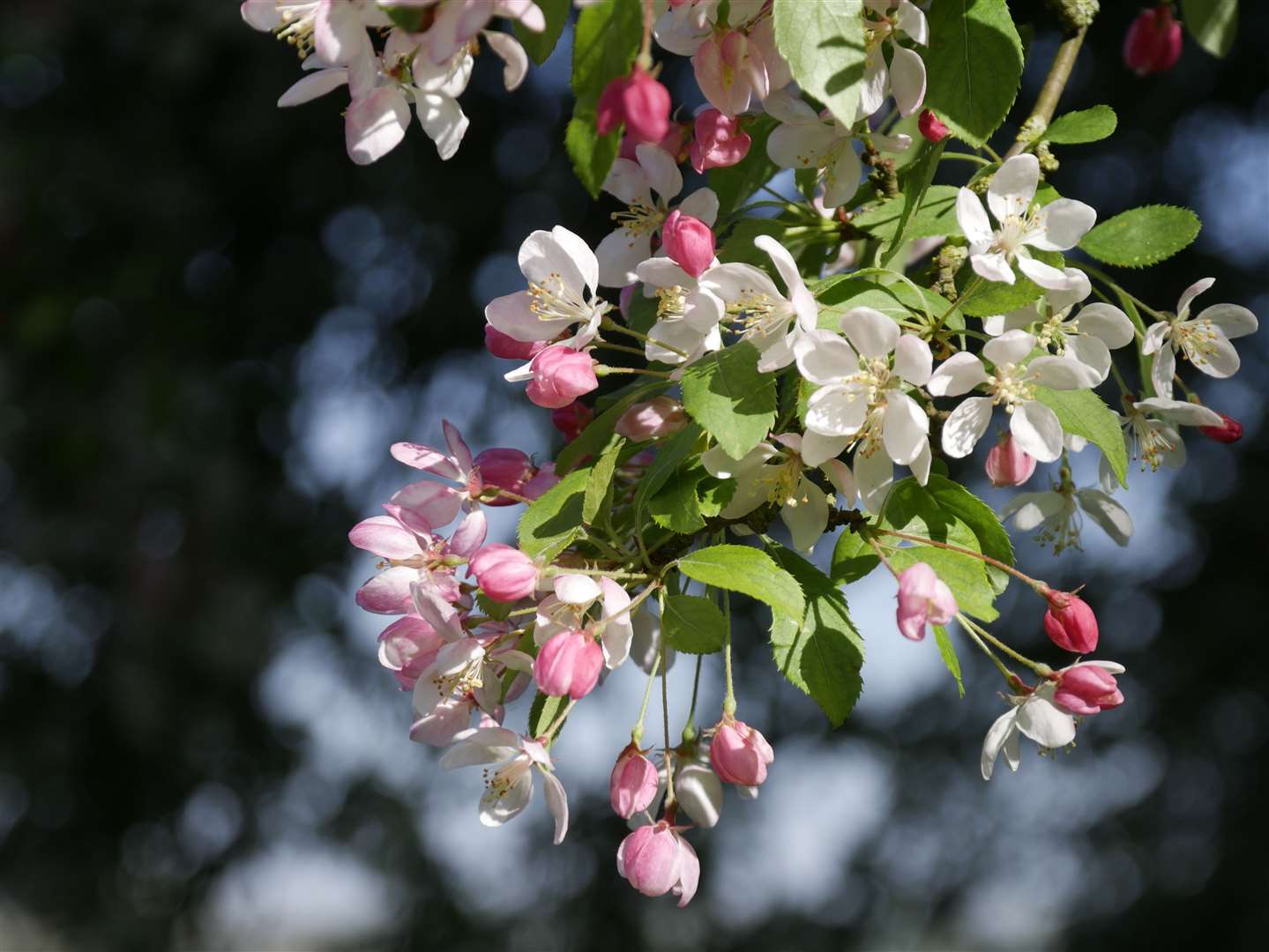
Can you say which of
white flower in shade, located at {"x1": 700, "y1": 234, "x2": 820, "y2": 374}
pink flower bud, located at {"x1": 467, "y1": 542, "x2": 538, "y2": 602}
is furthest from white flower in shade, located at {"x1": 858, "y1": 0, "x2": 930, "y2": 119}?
pink flower bud, located at {"x1": 467, "y1": 542, "x2": 538, "y2": 602}

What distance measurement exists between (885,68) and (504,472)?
1.20 feet

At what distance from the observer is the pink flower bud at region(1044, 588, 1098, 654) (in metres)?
0.78

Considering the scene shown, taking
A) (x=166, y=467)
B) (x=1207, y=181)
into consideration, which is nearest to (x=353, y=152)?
(x=166, y=467)

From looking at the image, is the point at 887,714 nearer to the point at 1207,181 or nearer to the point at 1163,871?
the point at 1163,871

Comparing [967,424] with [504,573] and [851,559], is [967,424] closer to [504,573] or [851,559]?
[851,559]

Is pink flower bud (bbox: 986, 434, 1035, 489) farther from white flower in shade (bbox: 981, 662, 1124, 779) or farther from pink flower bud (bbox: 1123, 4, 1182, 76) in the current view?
pink flower bud (bbox: 1123, 4, 1182, 76)

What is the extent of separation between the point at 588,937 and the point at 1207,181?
8.19 ft

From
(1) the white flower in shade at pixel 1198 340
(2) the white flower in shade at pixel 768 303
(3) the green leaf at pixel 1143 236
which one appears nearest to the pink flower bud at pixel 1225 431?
(1) the white flower in shade at pixel 1198 340

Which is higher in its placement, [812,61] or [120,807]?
[812,61]

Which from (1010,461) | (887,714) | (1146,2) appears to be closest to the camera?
(1010,461)

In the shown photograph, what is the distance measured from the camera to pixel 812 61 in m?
0.64

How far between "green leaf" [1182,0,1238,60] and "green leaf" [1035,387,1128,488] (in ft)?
0.63

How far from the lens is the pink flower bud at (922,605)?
66 centimetres

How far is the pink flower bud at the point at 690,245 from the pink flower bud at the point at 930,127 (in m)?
0.18
